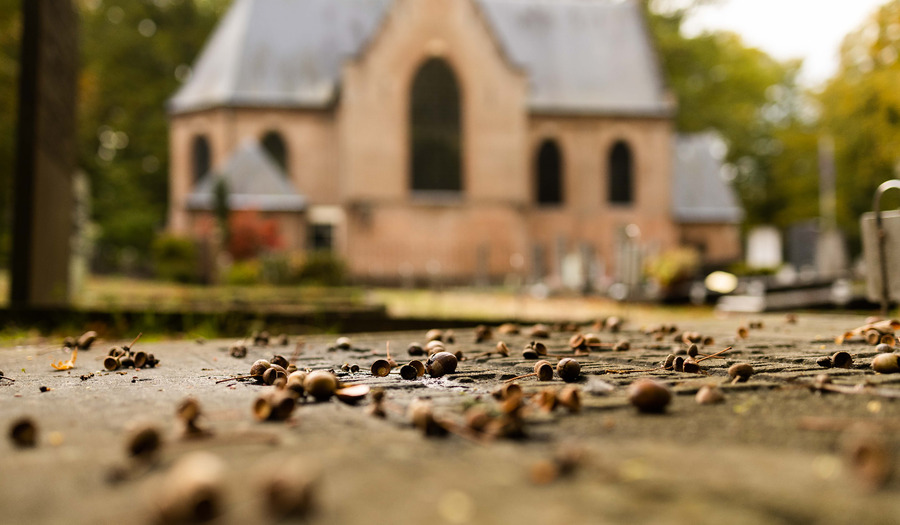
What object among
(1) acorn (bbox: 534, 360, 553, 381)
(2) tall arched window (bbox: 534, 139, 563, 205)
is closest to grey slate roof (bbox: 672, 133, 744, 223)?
(2) tall arched window (bbox: 534, 139, 563, 205)

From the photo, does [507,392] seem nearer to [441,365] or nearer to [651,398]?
[651,398]

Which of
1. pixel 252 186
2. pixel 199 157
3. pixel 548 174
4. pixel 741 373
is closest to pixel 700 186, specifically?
pixel 548 174

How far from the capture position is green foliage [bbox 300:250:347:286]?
1728 cm

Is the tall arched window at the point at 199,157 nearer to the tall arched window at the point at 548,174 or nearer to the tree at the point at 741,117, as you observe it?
the tall arched window at the point at 548,174

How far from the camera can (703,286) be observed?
650 inches

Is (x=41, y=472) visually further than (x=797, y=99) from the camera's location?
No

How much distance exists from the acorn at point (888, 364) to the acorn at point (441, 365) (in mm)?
1697

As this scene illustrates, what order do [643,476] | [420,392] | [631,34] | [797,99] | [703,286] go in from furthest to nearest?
1. [797,99]
2. [631,34]
3. [703,286]
4. [420,392]
5. [643,476]

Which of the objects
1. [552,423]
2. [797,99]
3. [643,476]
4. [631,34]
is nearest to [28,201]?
[552,423]

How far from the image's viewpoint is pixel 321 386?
2.41m

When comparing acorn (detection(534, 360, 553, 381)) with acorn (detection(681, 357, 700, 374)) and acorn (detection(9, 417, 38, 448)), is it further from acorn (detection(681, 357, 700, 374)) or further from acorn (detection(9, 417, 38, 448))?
acorn (detection(9, 417, 38, 448))

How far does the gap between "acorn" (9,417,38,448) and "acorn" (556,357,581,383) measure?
72.3 inches

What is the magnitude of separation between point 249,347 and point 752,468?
12.1 ft

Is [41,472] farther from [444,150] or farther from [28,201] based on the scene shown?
[444,150]
